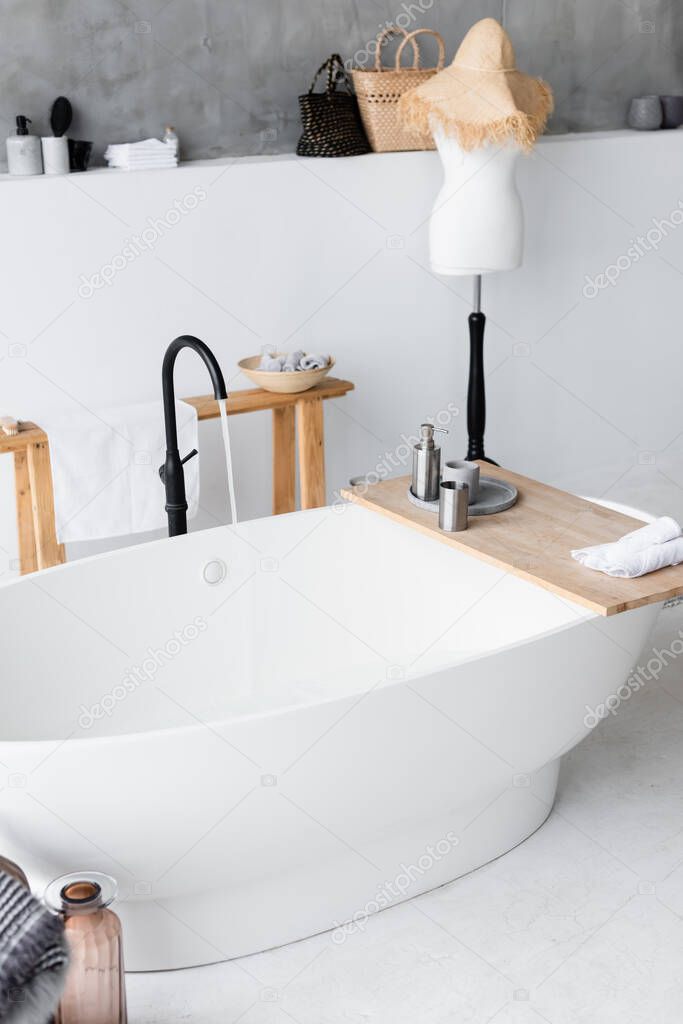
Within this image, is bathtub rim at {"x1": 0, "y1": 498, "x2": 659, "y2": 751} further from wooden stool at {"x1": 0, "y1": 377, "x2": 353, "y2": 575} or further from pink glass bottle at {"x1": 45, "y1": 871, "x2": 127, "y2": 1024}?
wooden stool at {"x1": 0, "y1": 377, "x2": 353, "y2": 575}

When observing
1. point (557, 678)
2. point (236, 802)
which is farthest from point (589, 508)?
point (236, 802)

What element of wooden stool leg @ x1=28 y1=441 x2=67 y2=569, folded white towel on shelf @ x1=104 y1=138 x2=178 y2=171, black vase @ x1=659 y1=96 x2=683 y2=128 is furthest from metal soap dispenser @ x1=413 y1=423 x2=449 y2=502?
black vase @ x1=659 y1=96 x2=683 y2=128

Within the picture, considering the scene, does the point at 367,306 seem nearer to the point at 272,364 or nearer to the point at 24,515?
the point at 272,364

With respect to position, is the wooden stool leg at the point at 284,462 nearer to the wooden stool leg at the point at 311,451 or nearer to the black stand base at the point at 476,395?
A: the wooden stool leg at the point at 311,451

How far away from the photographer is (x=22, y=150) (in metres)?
3.55

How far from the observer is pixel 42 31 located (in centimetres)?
359

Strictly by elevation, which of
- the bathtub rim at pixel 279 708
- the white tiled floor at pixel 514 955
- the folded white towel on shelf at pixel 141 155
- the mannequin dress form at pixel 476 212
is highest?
the folded white towel on shelf at pixel 141 155

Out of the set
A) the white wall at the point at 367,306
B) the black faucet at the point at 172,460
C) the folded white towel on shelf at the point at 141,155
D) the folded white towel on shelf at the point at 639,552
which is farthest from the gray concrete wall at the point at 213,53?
the folded white towel on shelf at the point at 639,552

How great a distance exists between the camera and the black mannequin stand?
4.27m

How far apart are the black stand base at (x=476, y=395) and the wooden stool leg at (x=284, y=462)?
0.72 meters

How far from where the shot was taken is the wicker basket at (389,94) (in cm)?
401

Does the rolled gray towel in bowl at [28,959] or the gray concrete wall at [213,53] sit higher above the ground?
the gray concrete wall at [213,53]

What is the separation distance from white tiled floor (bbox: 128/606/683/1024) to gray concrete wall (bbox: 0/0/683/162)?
2.40 metres

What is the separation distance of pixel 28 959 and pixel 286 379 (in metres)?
2.35
